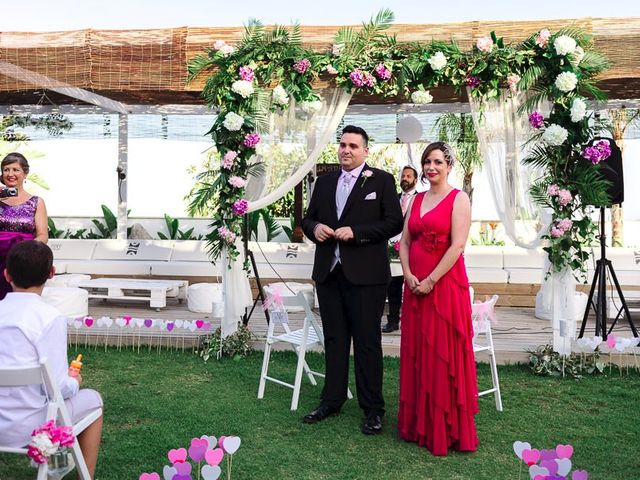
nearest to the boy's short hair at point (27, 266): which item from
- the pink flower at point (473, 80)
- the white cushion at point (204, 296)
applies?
the pink flower at point (473, 80)

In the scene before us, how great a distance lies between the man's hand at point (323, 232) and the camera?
13.2 feet

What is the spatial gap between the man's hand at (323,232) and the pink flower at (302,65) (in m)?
2.16

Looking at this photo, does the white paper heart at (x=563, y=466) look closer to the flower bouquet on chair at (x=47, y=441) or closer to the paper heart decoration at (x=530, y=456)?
the paper heart decoration at (x=530, y=456)

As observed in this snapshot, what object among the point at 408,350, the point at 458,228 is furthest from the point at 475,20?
the point at 408,350

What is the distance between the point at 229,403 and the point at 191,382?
667 mm

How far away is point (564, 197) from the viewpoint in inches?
215

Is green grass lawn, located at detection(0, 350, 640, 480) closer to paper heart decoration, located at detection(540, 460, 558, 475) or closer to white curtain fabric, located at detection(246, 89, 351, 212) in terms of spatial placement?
paper heart decoration, located at detection(540, 460, 558, 475)

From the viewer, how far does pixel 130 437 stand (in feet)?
12.8

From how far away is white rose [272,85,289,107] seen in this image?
5805mm

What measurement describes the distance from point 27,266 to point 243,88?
333cm

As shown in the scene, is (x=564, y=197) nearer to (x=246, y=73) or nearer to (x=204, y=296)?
(x=246, y=73)

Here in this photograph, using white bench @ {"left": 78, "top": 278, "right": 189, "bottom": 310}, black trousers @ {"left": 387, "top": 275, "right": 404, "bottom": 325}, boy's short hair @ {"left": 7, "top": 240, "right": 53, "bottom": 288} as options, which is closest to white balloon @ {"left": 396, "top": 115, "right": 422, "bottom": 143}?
black trousers @ {"left": 387, "top": 275, "right": 404, "bottom": 325}

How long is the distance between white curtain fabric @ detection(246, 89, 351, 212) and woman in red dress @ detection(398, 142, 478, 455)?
2376mm

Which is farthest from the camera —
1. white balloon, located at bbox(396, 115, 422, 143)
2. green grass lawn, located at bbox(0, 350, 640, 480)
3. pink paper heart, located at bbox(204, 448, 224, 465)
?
white balloon, located at bbox(396, 115, 422, 143)
